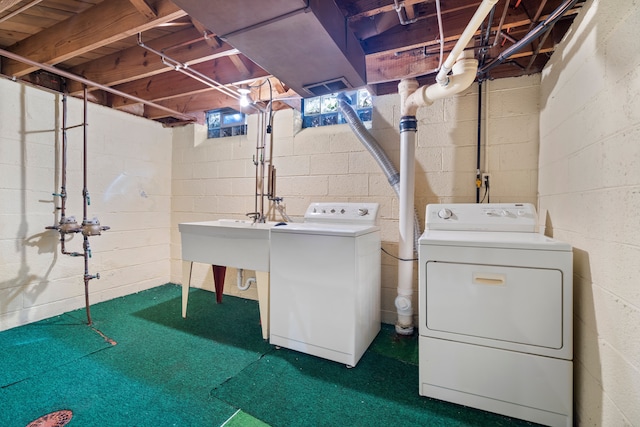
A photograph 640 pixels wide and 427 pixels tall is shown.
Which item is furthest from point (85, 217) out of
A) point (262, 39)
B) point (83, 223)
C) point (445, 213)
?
point (445, 213)

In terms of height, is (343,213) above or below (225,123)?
below

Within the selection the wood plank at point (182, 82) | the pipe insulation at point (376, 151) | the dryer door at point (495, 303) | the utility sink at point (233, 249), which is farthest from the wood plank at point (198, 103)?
the dryer door at point (495, 303)

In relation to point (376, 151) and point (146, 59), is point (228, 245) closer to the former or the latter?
point (376, 151)

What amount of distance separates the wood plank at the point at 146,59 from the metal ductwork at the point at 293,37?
→ 0.37 meters

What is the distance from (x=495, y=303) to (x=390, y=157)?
4.54ft

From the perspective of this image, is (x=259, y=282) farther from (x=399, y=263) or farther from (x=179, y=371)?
(x=399, y=263)

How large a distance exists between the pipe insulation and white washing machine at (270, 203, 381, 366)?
356mm

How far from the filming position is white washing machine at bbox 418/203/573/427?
1.28m

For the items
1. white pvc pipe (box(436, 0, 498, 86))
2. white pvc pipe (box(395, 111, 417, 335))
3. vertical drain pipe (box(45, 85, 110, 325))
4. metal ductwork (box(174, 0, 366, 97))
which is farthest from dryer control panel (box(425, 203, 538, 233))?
vertical drain pipe (box(45, 85, 110, 325))

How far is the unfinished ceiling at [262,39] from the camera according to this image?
1.44 metres

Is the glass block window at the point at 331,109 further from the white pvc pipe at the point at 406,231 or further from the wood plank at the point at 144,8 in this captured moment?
the wood plank at the point at 144,8

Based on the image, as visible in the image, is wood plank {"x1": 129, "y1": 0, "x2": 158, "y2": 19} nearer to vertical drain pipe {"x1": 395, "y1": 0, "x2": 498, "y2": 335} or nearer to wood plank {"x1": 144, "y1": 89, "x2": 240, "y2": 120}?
wood plank {"x1": 144, "y1": 89, "x2": 240, "y2": 120}

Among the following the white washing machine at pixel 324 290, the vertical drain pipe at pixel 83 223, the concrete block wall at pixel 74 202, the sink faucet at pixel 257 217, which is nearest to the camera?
the white washing machine at pixel 324 290

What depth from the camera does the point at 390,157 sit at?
2391 mm
